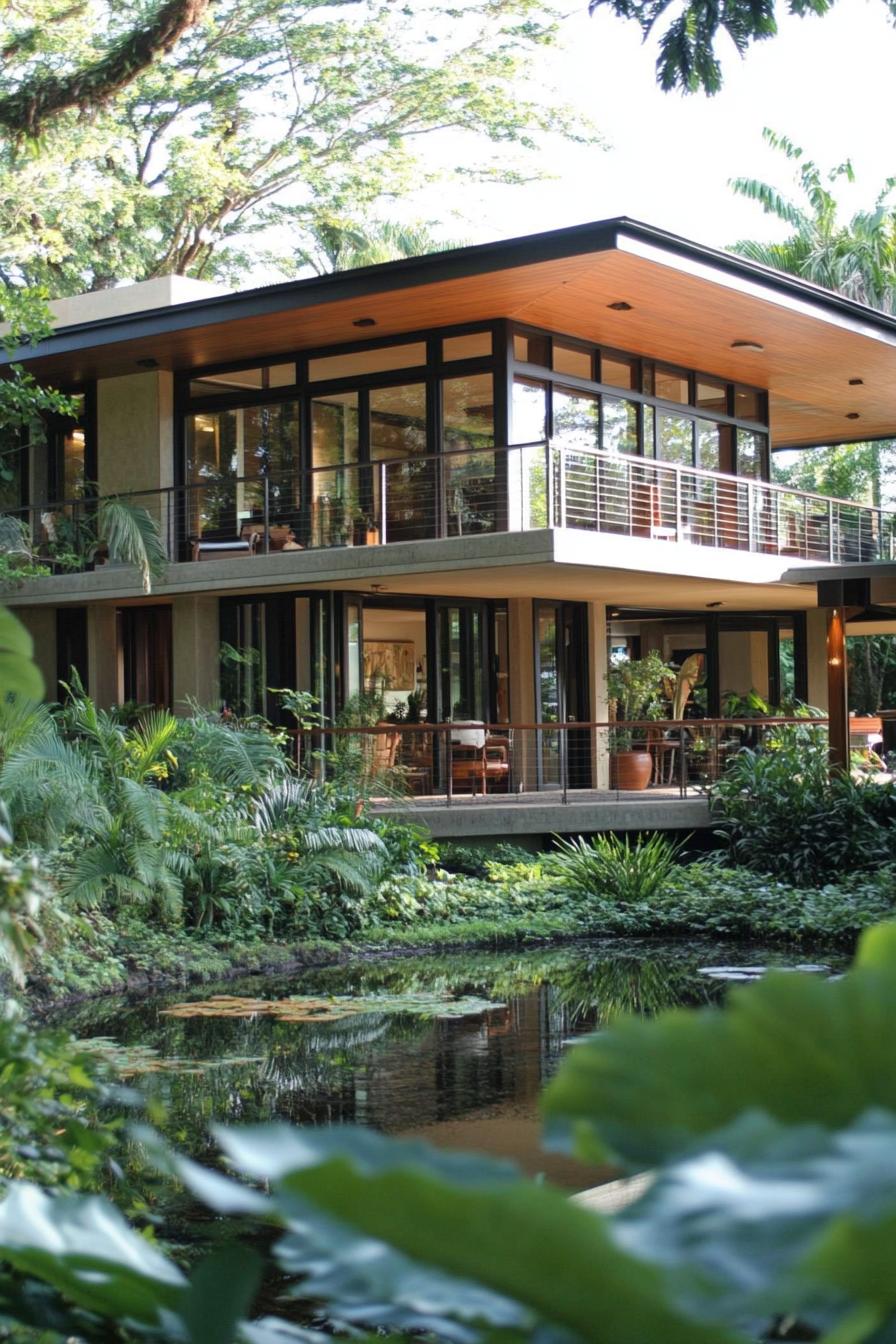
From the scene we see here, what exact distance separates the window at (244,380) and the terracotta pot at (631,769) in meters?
6.22

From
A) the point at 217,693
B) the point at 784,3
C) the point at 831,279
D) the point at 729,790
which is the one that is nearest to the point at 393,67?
the point at 831,279

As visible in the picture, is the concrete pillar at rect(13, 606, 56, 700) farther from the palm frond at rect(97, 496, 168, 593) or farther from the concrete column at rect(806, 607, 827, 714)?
Result: the concrete column at rect(806, 607, 827, 714)

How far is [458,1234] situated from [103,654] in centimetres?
2005

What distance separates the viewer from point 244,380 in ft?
64.0

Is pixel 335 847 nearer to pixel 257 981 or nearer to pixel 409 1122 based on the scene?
pixel 257 981

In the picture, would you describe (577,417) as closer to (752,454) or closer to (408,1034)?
(752,454)

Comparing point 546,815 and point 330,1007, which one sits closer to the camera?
point 330,1007

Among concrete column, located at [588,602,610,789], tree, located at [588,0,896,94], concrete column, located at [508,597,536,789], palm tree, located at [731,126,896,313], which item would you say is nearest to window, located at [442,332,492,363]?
concrete column, located at [508,597,536,789]

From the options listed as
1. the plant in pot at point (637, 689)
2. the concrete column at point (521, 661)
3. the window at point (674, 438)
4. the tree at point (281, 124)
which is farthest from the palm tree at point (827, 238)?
the concrete column at point (521, 661)

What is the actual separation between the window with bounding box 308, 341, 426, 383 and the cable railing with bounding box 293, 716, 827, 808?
4375 mm

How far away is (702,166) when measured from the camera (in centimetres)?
4081

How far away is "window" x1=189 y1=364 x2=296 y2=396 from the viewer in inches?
753

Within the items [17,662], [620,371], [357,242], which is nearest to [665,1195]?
[17,662]

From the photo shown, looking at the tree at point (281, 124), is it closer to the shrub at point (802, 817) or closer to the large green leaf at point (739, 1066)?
the shrub at point (802, 817)
